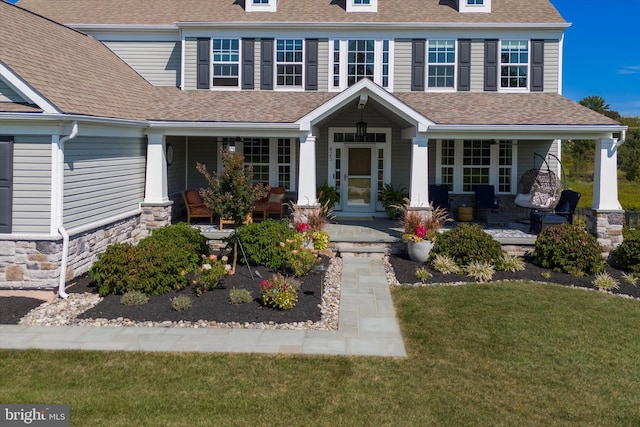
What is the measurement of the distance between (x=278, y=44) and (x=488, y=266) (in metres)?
8.68

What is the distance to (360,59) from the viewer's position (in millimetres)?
15289

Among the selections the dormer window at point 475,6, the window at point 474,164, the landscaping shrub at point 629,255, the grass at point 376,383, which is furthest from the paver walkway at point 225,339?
the dormer window at point 475,6

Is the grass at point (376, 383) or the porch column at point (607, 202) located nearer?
the grass at point (376, 383)

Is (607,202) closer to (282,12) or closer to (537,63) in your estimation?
(537,63)

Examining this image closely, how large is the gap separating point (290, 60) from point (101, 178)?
6.85 m

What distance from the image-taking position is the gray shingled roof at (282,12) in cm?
1521

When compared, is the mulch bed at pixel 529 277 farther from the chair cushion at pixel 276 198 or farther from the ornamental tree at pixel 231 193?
the chair cushion at pixel 276 198

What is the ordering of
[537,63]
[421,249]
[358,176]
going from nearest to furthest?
[421,249], [537,63], [358,176]

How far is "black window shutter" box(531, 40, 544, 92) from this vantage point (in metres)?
14.9

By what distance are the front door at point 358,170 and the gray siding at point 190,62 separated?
4.24 meters

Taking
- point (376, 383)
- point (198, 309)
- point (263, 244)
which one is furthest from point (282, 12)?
point (376, 383)

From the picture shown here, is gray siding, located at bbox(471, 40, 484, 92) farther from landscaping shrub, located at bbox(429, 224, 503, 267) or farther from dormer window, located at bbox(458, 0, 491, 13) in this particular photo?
landscaping shrub, located at bbox(429, 224, 503, 267)

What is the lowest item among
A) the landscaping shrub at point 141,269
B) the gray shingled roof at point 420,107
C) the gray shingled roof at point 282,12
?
the landscaping shrub at point 141,269

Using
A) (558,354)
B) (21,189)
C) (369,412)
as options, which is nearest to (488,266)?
(558,354)
